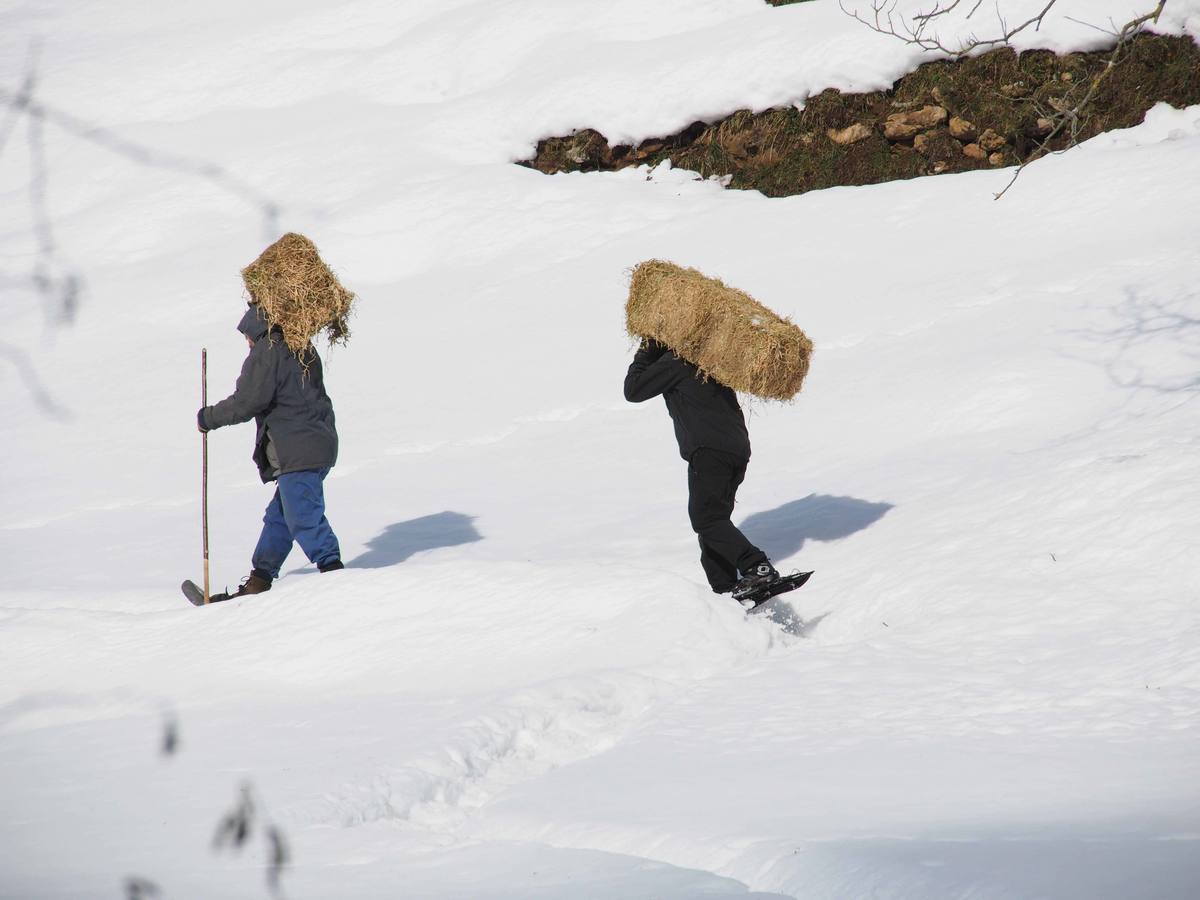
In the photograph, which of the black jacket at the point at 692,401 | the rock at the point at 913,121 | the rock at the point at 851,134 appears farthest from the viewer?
the rock at the point at 851,134

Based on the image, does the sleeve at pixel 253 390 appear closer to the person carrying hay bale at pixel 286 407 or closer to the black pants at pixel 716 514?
the person carrying hay bale at pixel 286 407

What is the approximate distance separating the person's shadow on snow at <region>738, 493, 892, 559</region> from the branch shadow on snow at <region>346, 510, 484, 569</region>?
2.01 meters

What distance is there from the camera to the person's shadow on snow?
727cm

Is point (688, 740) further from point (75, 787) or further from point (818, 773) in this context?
point (75, 787)

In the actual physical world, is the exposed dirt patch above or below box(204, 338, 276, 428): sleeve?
above

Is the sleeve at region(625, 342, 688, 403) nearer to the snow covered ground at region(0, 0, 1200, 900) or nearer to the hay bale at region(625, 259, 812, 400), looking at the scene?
the hay bale at region(625, 259, 812, 400)

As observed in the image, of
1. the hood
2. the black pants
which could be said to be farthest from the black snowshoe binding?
the hood

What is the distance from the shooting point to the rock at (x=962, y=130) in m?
13.6

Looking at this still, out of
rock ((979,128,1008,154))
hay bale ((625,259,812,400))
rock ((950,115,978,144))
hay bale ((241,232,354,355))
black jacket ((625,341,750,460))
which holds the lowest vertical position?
black jacket ((625,341,750,460))

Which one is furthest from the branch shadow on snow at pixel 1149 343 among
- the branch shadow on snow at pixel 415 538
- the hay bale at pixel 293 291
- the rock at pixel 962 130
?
the hay bale at pixel 293 291

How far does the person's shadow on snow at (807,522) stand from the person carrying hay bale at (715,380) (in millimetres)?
747

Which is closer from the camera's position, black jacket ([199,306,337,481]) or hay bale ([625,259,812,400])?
hay bale ([625,259,812,400])

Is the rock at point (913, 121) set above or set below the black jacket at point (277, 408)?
Answer: above

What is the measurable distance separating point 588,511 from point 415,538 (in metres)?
1.24
